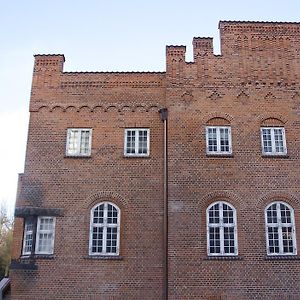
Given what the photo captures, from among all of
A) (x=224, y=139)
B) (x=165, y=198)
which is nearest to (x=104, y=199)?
(x=165, y=198)

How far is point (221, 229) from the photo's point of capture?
60.0 feet

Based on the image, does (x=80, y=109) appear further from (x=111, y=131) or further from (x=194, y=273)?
(x=194, y=273)

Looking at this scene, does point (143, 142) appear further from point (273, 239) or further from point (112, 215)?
point (273, 239)

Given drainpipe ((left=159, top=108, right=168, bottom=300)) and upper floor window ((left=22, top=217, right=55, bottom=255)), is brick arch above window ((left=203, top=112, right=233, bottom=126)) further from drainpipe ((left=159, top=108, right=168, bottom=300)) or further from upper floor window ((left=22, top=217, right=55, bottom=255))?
upper floor window ((left=22, top=217, right=55, bottom=255))

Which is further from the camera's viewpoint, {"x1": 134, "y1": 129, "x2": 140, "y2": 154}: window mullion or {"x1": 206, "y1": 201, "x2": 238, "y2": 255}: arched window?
{"x1": 134, "y1": 129, "x2": 140, "y2": 154}: window mullion

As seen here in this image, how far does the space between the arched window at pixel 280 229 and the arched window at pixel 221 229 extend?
1.46 m

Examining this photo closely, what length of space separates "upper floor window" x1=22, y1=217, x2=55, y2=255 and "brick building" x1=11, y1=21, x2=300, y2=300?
4 cm

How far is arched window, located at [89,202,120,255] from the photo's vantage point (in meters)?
18.4

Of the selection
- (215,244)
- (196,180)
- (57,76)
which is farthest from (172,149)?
(57,76)

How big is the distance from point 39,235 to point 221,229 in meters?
7.82

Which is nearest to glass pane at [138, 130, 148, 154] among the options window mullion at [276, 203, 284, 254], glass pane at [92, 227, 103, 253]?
glass pane at [92, 227, 103, 253]

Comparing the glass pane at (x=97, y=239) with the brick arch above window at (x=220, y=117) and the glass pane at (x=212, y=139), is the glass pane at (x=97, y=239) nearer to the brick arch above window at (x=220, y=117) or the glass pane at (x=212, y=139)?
the glass pane at (x=212, y=139)

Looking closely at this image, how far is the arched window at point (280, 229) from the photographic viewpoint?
18.1 m

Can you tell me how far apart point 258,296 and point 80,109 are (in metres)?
11.3
